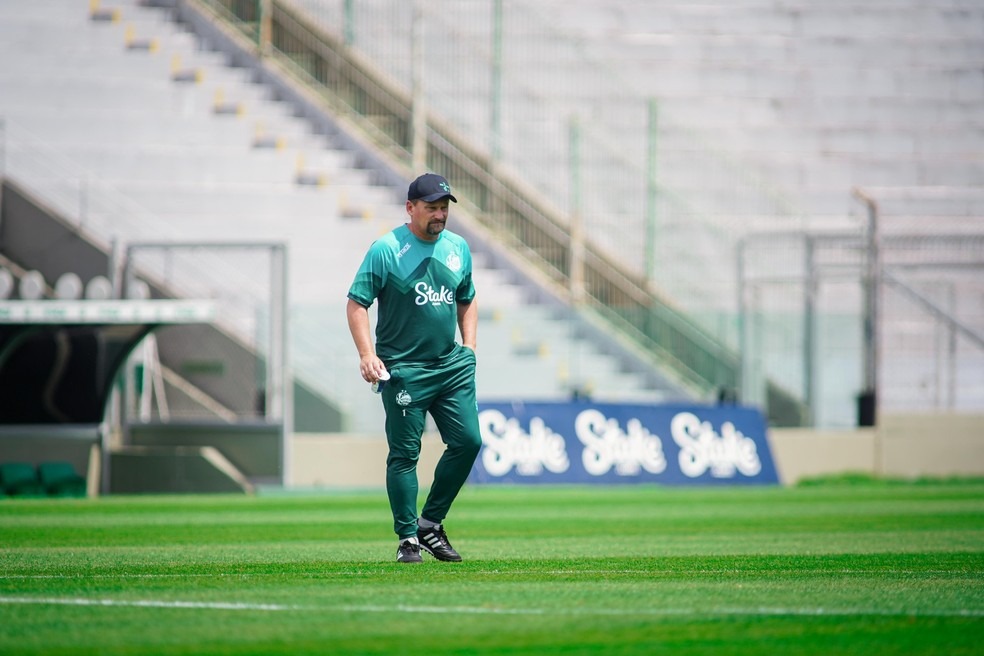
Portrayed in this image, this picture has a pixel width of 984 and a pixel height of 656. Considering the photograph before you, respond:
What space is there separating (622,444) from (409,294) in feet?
35.5

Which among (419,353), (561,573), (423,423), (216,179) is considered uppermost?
(216,179)

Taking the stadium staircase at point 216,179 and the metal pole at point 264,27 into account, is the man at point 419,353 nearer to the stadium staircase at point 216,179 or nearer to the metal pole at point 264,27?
the stadium staircase at point 216,179

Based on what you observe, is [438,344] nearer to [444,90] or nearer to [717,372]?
[717,372]

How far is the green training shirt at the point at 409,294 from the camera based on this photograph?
318 inches

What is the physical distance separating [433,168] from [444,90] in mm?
1352

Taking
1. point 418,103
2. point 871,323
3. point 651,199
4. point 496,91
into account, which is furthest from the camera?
point 496,91

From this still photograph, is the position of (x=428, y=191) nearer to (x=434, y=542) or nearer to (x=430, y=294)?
(x=430, y=294)

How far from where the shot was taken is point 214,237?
22266mm

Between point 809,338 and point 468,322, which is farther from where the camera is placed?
point 809,338

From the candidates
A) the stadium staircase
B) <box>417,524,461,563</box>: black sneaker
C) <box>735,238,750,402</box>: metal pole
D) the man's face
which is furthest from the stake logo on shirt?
<box>735,238,750,402</box>: metal pole

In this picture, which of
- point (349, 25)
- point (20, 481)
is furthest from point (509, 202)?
point (20, 481)

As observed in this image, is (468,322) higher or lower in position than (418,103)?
lower

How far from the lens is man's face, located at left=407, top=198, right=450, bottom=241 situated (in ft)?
26.5

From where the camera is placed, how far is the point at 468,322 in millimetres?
8461
